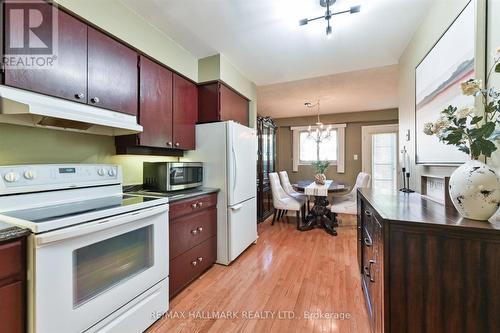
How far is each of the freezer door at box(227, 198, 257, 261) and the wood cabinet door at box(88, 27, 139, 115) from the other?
144 centimetres

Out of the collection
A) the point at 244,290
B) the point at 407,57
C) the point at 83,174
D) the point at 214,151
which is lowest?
the point at 244,290

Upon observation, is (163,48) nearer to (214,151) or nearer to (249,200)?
(214,151)

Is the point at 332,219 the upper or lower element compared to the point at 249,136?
lower

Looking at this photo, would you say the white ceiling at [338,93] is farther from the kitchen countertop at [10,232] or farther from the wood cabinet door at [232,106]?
the kitchen countertop at [10,232]

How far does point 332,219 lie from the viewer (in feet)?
12.4

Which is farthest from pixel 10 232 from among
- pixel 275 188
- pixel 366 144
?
pixel 366 144

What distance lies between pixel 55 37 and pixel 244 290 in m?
2.33

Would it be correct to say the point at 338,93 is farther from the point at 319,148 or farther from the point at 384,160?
the point at 384,160

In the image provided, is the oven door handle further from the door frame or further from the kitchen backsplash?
the door frame

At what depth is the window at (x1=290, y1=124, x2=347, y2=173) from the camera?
17.6 feet

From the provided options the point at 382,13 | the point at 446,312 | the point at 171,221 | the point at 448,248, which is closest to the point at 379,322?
the point at 446,312

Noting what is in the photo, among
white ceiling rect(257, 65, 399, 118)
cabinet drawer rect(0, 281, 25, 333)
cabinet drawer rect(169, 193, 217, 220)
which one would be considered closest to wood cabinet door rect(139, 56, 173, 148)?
cabinet drawer rect(169, 193, 217, 220)

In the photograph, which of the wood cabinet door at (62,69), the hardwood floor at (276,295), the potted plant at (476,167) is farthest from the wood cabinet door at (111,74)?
the potted plant at (476,167)

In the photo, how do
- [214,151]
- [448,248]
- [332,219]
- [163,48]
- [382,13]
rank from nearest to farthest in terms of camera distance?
1. [448,248]
2. [382,13]
3. [163,48]
4. [214,151]
5. [332,219]
